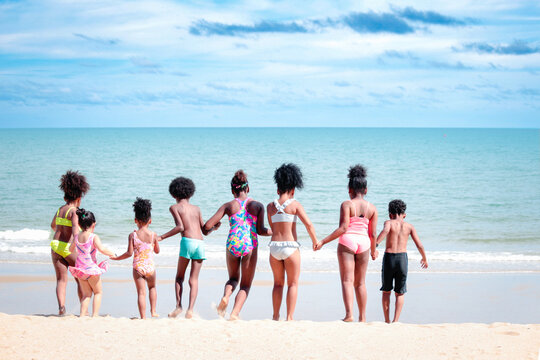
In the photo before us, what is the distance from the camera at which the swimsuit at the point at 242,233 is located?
5980 mm

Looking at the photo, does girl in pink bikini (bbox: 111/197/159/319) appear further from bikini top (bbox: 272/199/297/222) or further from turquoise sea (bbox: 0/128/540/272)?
turquoise sea (bbox: 0/128/540/272)

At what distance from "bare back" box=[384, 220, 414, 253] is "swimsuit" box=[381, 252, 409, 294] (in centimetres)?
9

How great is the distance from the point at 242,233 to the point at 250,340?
1.21 m

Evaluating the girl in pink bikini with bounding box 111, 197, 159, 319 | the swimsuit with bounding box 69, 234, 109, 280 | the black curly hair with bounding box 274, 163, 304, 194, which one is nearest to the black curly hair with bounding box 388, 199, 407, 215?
the black curly hair with bounding box 274, 163, 304, 194

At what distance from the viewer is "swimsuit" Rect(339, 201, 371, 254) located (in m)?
5.96

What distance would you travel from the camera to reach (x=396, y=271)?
6.39 metres

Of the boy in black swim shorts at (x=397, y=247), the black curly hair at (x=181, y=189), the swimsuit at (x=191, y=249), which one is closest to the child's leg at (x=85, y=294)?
the swimsuit at (x=191, y=249)

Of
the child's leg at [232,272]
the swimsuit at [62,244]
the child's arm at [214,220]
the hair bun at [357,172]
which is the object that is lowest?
the child's leg at [232,272]

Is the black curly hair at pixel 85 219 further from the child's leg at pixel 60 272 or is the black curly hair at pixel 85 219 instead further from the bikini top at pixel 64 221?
the child's leg at pixel 60 272

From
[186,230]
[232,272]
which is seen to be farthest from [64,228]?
[232,272]

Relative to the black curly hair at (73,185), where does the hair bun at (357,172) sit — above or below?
above

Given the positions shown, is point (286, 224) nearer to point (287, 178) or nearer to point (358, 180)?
point (287, 178)

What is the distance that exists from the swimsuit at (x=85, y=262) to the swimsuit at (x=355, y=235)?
8.96 ft

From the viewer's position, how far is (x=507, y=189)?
28.9 metres
